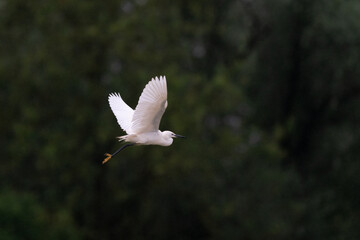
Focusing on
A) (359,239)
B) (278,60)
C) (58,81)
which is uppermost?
(278,60)

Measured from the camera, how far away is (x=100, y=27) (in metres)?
16.4

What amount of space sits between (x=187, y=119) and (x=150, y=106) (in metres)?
7.63

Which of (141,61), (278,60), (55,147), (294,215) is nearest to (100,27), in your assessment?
(141,61)

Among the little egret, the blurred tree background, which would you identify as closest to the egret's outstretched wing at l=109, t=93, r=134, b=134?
the little egret

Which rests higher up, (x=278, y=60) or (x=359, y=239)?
(x=278, y=60)

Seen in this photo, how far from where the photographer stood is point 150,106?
27.7 feet

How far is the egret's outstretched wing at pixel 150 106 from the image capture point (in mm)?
8156

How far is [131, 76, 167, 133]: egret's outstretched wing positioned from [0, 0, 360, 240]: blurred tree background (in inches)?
272

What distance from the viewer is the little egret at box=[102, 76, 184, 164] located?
8.20m

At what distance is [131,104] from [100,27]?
1875mm

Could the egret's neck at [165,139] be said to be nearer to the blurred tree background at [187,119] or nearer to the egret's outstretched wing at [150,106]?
the egret's outstretched wing at [150,106]

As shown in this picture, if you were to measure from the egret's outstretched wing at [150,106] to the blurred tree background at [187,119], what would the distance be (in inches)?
272

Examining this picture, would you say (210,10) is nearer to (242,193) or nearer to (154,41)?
(154,41)

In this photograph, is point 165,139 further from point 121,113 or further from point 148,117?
point 121,113
